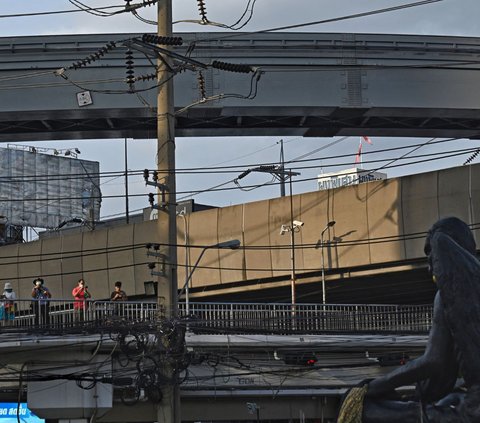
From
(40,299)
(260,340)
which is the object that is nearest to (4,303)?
(40,299)

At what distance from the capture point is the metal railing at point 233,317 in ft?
98.5

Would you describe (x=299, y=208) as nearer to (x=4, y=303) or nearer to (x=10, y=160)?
(x=4, y=303)

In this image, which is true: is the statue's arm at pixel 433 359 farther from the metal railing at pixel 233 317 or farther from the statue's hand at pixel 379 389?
the metal railing at pixel 233 317

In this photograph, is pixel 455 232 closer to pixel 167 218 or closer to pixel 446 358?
pixel 446 358

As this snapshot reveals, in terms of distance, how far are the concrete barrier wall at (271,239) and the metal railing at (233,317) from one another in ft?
12.6

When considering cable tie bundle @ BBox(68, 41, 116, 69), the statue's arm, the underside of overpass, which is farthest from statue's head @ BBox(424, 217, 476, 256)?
the underside of overpass

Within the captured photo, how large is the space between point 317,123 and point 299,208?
40.1ft

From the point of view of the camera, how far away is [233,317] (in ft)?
114

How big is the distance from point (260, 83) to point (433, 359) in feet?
Answer: 67.0

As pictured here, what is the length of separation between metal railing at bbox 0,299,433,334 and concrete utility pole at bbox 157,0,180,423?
0.65 m

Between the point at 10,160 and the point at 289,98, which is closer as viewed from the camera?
the point at 289,98

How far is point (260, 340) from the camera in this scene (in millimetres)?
35031

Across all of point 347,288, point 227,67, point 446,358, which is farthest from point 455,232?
point 347,288

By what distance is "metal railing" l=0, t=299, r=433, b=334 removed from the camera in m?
30.0
